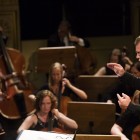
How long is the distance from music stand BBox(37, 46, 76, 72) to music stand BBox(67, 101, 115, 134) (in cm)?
128

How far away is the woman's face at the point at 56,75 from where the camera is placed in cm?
516

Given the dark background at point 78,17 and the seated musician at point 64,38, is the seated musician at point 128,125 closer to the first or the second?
the seated musician at point 64,38

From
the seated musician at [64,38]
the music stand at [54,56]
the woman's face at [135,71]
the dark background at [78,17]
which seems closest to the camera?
the woman's face at [135,71]

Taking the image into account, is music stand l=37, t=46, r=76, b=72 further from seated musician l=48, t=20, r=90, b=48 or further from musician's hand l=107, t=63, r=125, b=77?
musician's hand l=107, t=63, r=125, b=77

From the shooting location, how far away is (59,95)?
509 centimetres

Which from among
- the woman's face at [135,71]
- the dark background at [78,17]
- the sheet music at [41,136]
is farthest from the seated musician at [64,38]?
the sheet music at [41,136]

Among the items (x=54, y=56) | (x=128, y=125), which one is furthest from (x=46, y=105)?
(x=54, y=56)

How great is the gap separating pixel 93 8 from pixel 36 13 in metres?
0.93

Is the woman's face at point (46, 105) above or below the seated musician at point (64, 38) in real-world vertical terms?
below

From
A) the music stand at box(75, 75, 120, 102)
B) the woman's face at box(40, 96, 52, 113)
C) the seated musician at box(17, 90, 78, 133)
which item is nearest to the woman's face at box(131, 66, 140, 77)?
the music stand at box(75, 75, 120, 102)

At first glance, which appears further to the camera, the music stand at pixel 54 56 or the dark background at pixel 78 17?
the dark background at pixel 78 17

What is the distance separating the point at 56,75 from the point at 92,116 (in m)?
0.92

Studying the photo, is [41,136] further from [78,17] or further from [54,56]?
[78,17]

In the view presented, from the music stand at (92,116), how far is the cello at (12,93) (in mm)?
1087
